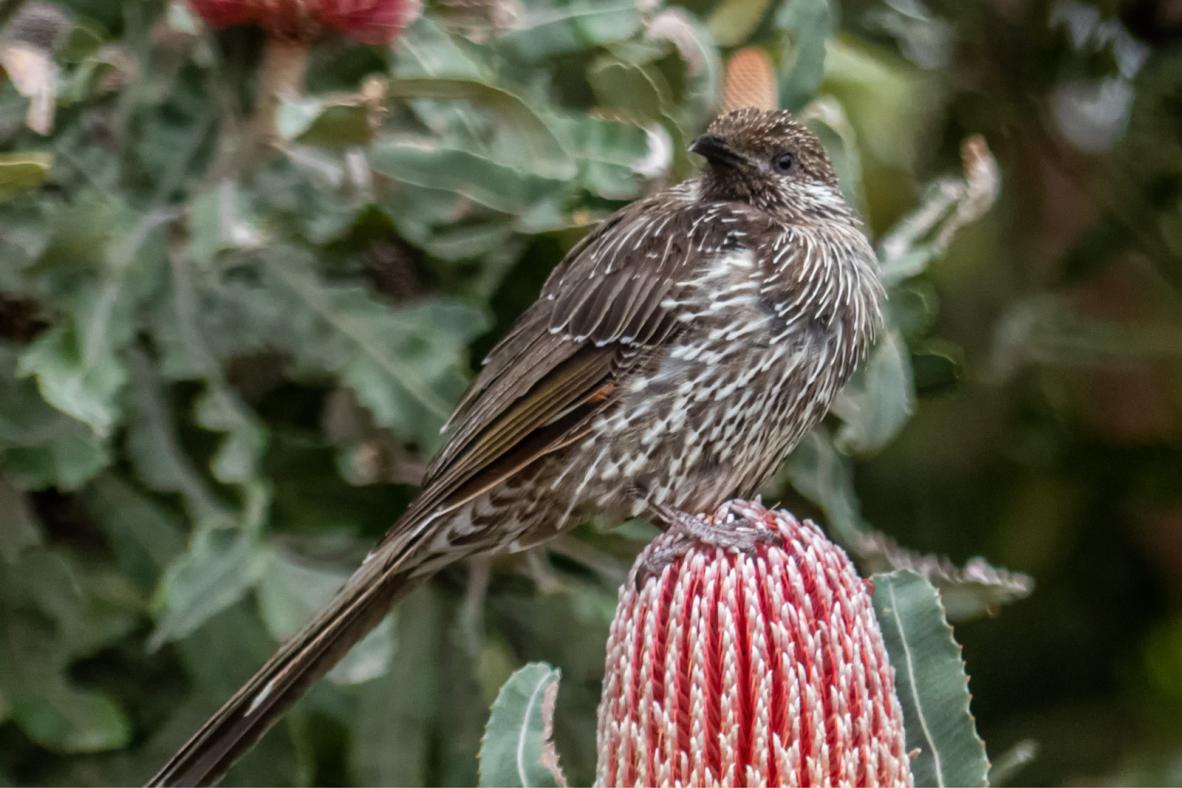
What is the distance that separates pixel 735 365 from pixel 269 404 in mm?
959

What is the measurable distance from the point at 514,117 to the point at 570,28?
1.06ft

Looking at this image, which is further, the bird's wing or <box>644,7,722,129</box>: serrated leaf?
A: <box>644,7,722,129</box>: serrated leaf

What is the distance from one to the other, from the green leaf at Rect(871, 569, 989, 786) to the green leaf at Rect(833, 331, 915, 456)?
37.7 inches

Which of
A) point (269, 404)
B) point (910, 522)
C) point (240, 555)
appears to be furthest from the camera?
point (910, 522)

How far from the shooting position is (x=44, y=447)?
128 inches

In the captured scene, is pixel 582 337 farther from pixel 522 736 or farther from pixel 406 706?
pixel 522 736

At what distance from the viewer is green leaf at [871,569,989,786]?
2.52m

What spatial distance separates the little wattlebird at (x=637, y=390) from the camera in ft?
11.3

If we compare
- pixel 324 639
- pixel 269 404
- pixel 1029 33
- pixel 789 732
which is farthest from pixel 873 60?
pixel 789 732

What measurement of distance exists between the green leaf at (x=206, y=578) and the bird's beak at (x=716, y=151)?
1134mm

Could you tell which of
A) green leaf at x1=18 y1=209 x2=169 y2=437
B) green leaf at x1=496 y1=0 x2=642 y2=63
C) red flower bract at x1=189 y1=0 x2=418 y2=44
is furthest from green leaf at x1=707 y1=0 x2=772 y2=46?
green leaf at x1=18 y1=209 x2=169 y2=437

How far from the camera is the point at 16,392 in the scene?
10.9 ft

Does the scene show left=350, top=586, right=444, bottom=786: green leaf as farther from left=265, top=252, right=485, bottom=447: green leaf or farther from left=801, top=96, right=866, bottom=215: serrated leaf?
left=801, top=96, right=866, bottom=215: serrated leaf

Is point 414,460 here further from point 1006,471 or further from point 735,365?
point 1006,471
